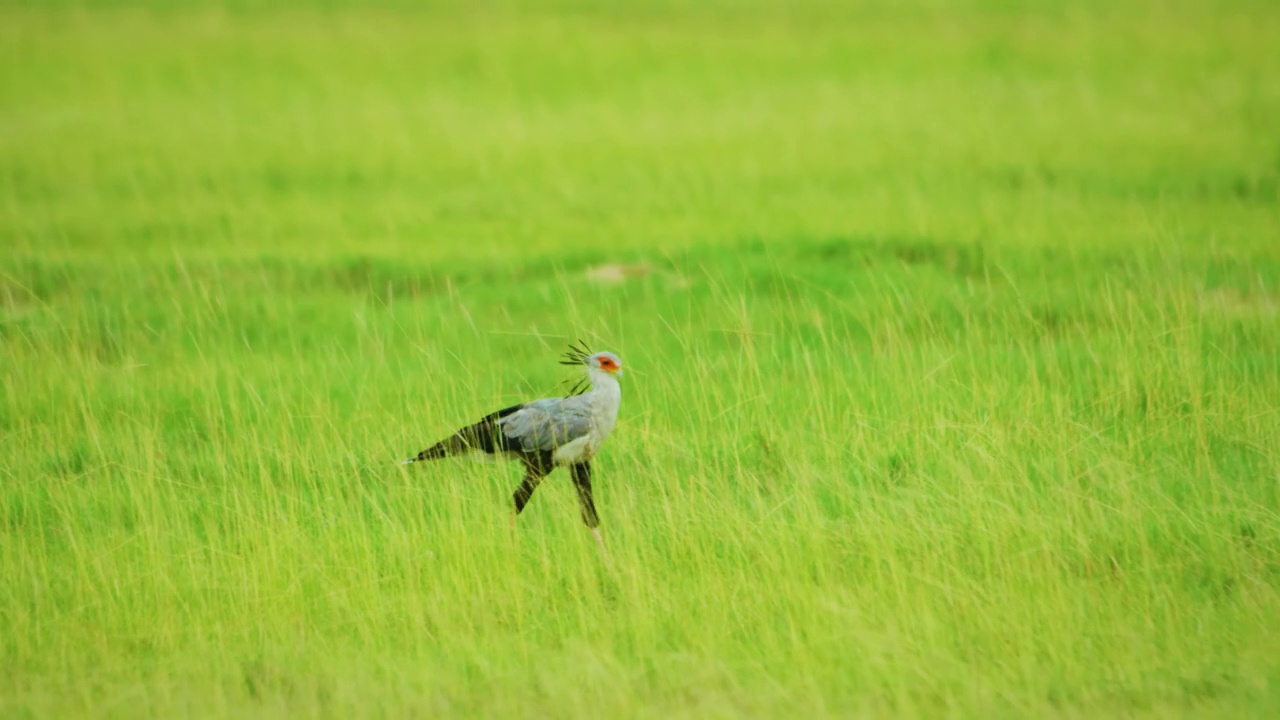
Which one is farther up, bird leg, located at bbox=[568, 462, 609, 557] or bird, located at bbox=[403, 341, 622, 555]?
bird, located at bbox=[403, 341, 622, 555]

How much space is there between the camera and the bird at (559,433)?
4.79 meters

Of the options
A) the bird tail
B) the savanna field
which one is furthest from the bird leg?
the bird tail

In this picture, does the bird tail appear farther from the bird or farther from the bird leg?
the bird leg

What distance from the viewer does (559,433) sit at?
482cm

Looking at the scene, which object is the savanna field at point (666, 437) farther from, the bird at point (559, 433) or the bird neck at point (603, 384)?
the bird neck at point (603, 384)

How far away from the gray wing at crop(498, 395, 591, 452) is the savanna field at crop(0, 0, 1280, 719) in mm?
387

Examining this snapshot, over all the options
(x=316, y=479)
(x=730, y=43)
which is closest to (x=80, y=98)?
(x=730, y=43)

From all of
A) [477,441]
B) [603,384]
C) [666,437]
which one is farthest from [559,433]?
[666,437]

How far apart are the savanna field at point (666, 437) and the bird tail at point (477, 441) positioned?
0.28m

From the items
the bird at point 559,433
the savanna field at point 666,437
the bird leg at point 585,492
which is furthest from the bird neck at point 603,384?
the savanna field at point 666,437

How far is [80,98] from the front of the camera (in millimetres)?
21266

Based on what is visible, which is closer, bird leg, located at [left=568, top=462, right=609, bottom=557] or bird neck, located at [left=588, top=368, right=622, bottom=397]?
bird neck, located at [left=588, top=368, right=622, bottom=397]

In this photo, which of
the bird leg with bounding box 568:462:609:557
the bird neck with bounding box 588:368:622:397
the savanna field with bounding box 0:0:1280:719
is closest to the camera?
the savanna field with bounding box 0:0:1280:719

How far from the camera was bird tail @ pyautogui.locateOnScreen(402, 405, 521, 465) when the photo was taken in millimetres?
4980
